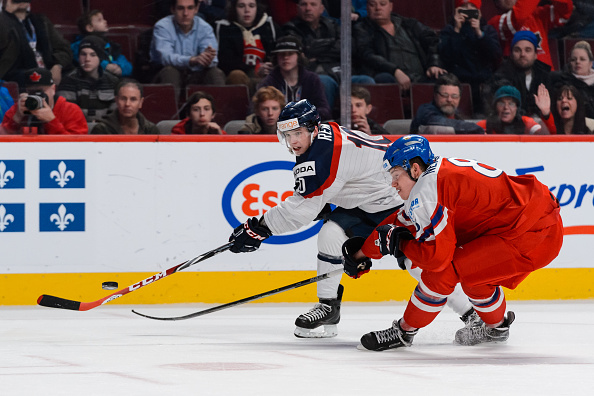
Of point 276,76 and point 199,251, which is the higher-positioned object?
point 276,76

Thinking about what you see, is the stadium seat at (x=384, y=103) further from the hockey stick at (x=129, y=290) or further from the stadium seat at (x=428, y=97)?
the hockey stick at (x=129, y=290)

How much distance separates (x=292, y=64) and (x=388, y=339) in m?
2.61

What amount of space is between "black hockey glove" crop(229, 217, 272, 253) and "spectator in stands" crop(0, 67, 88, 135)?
1626 mm

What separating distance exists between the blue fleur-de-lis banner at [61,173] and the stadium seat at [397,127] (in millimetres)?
1832

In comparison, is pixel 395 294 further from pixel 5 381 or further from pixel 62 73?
pixel 5 381

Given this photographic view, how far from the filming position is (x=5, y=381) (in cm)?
310


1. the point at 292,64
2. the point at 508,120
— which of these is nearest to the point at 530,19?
the point at 508,120

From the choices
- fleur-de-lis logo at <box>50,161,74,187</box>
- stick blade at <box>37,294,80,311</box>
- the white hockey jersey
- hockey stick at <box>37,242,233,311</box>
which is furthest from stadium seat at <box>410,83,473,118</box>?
stick blade at <box>37,294,80,311</box>

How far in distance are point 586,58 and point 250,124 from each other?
2306mm

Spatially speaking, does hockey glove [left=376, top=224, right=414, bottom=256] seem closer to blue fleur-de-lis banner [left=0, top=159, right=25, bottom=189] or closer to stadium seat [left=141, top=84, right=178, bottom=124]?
stadium seat [left=141, top=84, right=178, bottom=124]

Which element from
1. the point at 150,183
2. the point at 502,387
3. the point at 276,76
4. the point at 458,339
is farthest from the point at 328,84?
the point at 502,387

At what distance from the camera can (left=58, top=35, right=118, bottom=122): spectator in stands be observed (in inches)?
227

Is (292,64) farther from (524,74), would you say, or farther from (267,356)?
(267,356)

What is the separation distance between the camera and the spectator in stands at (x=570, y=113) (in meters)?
6.03
